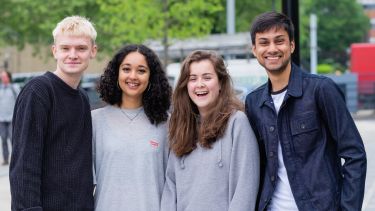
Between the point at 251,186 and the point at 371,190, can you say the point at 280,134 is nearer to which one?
the point at 251,186

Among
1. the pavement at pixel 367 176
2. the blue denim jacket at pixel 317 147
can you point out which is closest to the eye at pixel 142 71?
the blue denim jacket at pixel 317 147

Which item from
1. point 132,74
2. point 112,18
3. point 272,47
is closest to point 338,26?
point 112,18

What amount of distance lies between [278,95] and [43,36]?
1161 inches

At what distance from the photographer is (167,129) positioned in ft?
14.2

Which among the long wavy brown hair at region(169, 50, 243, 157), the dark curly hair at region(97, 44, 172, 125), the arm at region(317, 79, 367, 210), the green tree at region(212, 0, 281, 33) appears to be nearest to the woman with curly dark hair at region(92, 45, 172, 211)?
the dark curly hair at region(97, 44, 172, 125)

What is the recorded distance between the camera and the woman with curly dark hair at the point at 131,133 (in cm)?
420

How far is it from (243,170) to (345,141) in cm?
53

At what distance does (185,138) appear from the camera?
13.5 ft

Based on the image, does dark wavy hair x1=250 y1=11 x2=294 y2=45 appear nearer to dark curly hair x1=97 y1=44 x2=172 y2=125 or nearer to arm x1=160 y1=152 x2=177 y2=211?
dark curly hair x1=97 y1=44 x2=172 y2=125

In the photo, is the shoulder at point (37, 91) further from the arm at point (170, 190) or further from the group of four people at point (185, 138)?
the arm at point (170, 190)

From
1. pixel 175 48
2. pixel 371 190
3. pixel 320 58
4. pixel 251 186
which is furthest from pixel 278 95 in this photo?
pixel 320 58

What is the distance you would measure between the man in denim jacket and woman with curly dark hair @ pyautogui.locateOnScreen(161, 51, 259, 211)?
0.10 metres

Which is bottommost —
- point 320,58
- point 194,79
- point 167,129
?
point 320,58

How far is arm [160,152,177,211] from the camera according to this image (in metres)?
4.14
